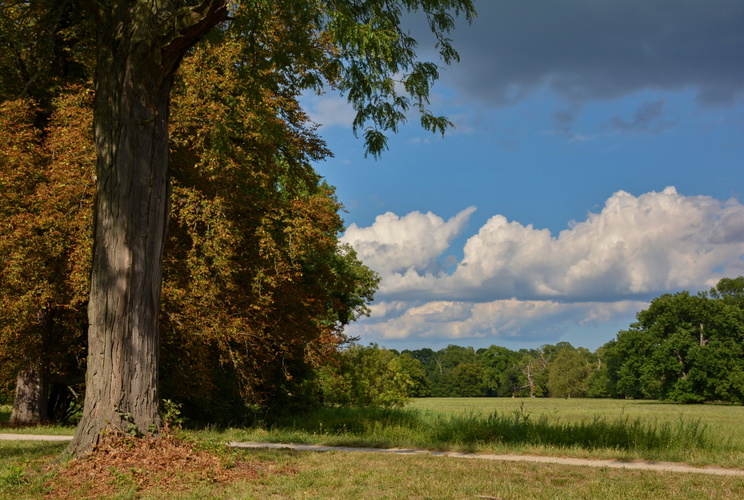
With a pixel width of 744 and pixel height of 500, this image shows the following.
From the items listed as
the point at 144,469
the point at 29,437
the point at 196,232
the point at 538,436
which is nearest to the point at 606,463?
the point at 538,436

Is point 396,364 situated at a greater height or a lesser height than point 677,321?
lesser

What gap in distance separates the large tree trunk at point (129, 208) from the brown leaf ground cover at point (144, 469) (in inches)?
12.3

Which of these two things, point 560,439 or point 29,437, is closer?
point 560,439

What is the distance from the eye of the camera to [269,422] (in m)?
21.5

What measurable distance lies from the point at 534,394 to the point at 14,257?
11202 cm

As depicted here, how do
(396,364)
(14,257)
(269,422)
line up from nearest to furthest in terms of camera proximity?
1. (14,257)
2. (269,422)
3. (396,364)

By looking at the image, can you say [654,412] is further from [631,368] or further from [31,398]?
[31,398]

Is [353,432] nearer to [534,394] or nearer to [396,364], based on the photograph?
[396,364]

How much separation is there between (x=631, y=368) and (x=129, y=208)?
70.5 m

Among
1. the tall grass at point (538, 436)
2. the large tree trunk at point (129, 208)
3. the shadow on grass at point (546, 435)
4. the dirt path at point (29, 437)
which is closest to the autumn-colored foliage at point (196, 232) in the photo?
the dirt path at point (29, 437)

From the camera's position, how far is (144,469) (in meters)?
8.14

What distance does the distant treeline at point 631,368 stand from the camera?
26.4 metres

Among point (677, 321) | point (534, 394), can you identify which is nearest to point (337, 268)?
point (677, 321)

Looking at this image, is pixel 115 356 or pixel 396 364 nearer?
pixel 115 356
